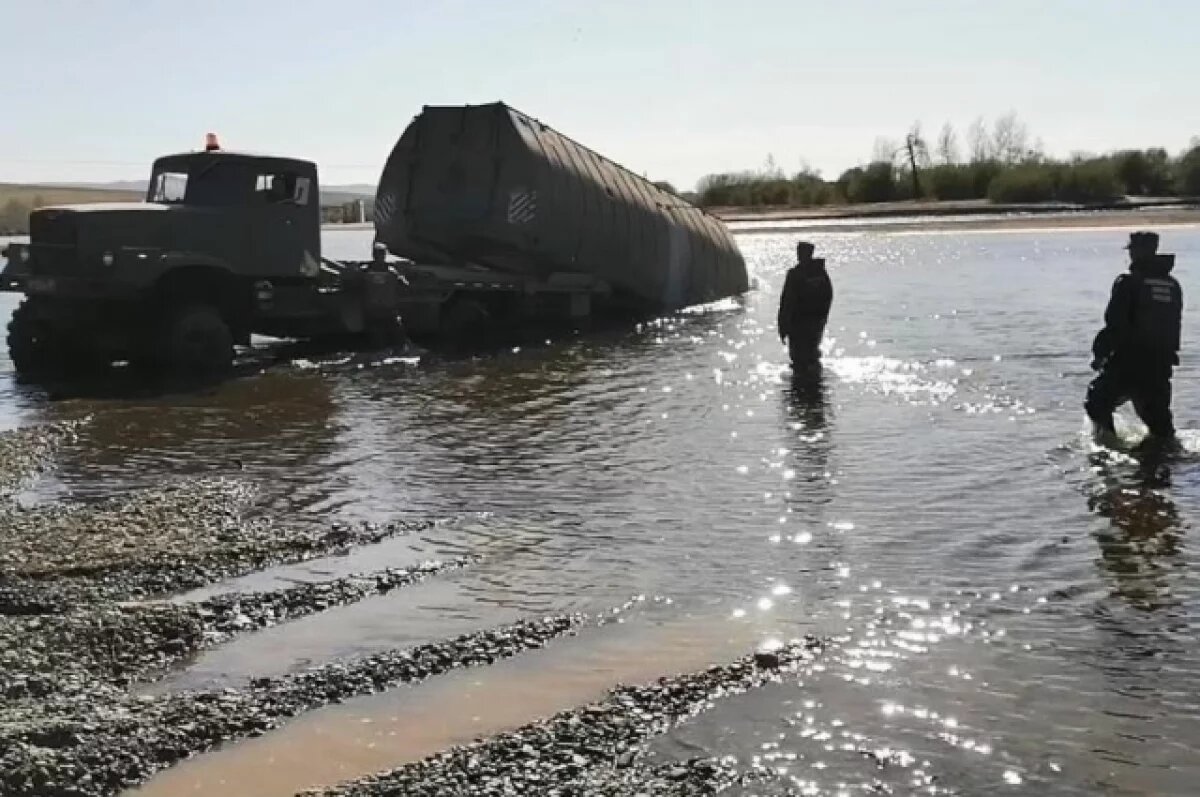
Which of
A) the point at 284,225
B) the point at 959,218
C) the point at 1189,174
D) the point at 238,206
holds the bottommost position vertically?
the point at 284,225

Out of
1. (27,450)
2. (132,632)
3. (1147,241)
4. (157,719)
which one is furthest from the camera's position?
(27,450)

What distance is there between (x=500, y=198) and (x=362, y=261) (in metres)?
2.10

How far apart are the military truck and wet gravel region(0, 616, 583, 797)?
960cm

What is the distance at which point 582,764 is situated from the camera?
159 inches

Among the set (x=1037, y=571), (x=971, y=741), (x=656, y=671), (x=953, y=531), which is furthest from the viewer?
(x=953, y=531)

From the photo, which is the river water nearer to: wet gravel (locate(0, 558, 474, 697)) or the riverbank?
wet gravel (locate(0, 558, 474, 697))

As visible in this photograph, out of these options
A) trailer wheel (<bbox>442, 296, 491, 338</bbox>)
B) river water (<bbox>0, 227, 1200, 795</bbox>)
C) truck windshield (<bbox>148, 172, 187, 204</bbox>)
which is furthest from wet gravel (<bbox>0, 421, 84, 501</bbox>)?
trailer wheel (<bbox>442, 296, 491, 338</bbox>)

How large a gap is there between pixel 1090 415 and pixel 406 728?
668 centimetres

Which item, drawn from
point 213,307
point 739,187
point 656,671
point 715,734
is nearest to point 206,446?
point 213,307

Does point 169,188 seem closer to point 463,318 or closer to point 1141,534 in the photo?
point 463,318

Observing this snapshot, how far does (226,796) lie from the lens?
389 cm

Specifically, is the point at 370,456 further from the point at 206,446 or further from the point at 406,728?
the point at 406,728

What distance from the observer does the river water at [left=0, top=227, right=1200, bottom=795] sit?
14.1ft

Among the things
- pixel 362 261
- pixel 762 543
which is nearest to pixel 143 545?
pixel 762 543
